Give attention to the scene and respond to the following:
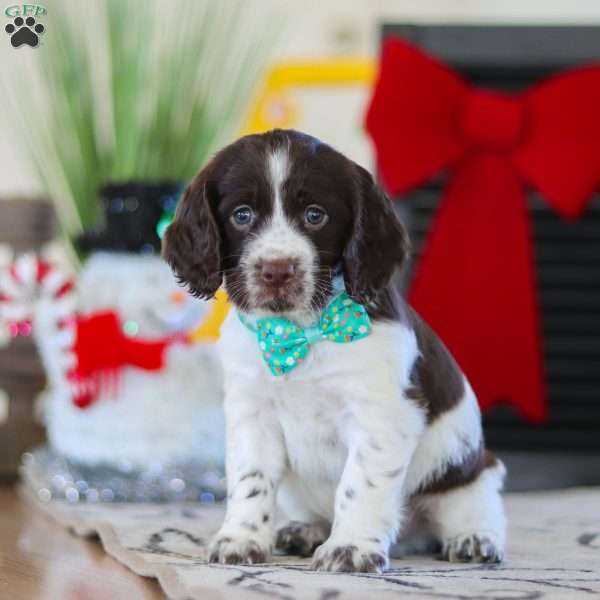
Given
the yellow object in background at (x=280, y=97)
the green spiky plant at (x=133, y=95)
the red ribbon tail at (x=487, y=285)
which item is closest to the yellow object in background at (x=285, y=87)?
the yellow object in background at (x=280, y=97)

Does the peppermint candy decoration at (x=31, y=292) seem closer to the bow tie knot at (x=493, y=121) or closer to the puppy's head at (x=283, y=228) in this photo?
the puppy's head at (x=283, y=228)

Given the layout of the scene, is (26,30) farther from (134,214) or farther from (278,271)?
(278,271)

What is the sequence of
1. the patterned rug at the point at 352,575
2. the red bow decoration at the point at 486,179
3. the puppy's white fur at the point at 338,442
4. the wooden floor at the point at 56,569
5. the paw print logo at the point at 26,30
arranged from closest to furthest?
1. the patterned rug at the point at 352,575
2. the wooden floor at the point at 56,569
3. the puppy's white fur at the point at 338,442
4. the paw print logo at the point at 26,30
5. the red bow decoration at the point at 486,179

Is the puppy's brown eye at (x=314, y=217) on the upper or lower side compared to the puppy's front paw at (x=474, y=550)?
upper

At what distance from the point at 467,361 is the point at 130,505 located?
941 mm

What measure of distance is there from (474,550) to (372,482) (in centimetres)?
27

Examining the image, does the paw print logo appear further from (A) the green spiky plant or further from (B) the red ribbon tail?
(B) the red ribbon tail

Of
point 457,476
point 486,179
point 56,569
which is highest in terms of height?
point 486,179

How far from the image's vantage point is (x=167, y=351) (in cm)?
267

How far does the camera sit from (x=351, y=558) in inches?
70.9

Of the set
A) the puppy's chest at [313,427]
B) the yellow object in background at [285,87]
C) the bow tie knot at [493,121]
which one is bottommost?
the puppy's chest at [313,427]

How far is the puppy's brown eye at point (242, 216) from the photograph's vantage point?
186 cm

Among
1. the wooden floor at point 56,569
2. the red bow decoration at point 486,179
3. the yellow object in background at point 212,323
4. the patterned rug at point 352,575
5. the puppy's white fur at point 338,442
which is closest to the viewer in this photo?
the patterned rug at point 352,575

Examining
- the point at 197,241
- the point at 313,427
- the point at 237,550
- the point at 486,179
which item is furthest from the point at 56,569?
the point at 486,179
